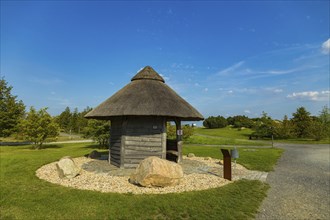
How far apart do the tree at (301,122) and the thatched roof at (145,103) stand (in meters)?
33.8

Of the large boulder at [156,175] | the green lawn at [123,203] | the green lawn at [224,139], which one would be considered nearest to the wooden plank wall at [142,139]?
the large boulder at [156,175]

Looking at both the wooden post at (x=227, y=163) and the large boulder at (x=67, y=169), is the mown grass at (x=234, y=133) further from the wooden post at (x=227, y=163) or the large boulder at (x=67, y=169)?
the large boulder at (x=67, y=169)

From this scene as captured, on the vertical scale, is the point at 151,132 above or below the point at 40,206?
above

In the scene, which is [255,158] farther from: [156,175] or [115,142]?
[156,175]

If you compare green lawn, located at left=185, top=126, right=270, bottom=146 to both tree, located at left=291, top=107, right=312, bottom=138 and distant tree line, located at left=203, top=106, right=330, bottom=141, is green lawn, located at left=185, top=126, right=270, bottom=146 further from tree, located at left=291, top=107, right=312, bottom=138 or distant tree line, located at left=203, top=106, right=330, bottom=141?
tree, located at left=291, top=107, right=312, bottom=138

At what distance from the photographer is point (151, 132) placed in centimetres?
1194

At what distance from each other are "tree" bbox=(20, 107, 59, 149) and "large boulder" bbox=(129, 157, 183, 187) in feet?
64.0

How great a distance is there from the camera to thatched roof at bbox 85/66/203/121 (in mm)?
10969

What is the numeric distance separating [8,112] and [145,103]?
87.6 feet

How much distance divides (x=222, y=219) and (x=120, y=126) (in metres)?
8.05

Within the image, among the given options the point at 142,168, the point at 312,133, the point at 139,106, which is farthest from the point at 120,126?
the point at 312,133

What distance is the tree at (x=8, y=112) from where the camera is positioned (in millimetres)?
29281

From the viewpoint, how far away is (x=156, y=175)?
8008 mm

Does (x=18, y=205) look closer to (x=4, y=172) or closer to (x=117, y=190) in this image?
(x=117, y=190)
